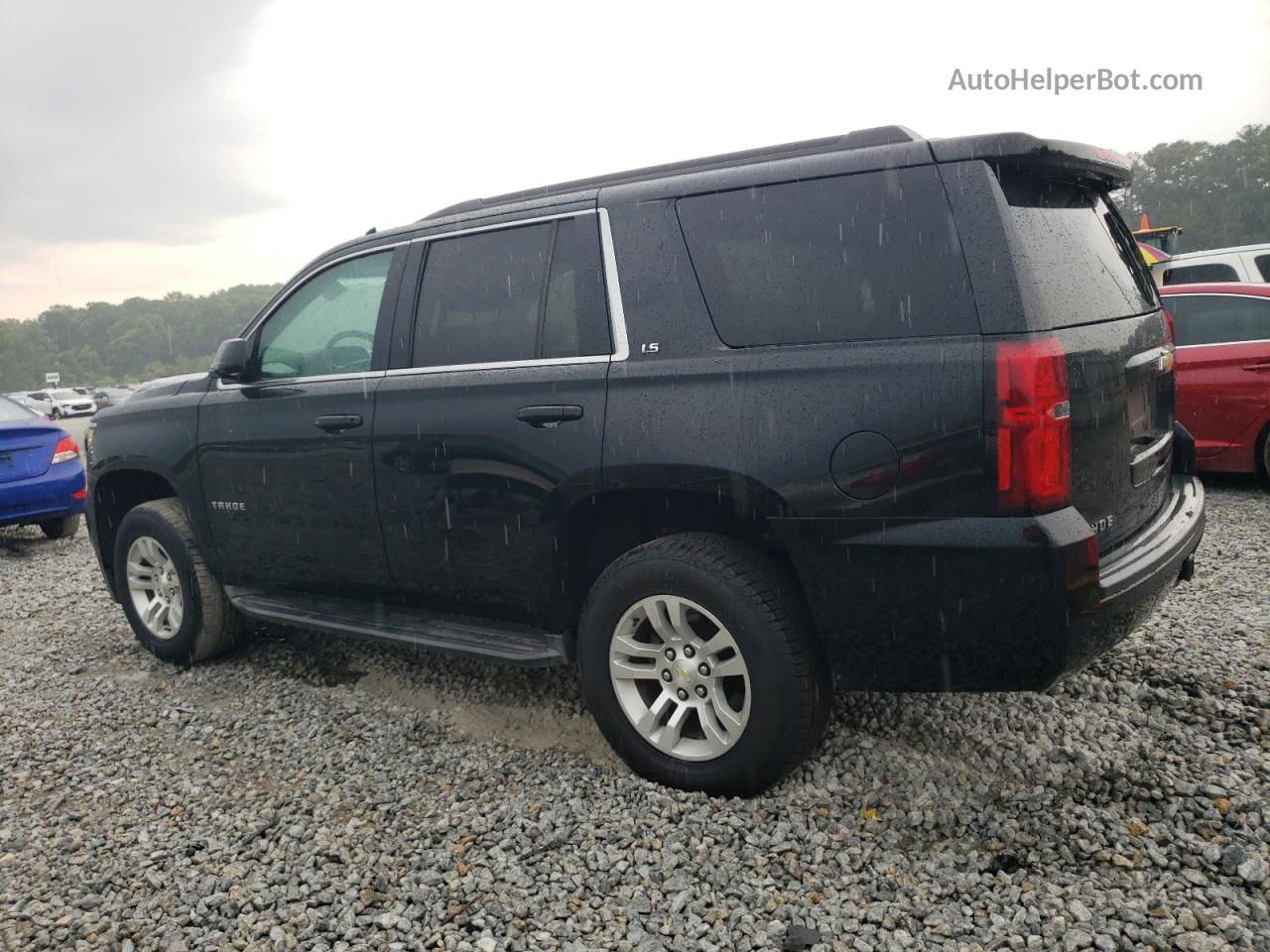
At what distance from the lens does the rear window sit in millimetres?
2783

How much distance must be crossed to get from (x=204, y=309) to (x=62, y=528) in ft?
309

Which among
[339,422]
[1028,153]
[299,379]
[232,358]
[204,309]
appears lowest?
[339,422]

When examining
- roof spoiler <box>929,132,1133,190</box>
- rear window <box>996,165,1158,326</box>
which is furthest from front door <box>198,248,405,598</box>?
rear window <box>996,165,1158,326</box>

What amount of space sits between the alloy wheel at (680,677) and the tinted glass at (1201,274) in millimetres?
8734

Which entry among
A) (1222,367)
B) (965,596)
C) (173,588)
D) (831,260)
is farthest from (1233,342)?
(173,588)

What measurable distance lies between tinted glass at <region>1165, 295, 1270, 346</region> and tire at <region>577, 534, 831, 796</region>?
6.04m

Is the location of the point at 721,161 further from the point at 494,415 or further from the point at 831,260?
the point at 494,415

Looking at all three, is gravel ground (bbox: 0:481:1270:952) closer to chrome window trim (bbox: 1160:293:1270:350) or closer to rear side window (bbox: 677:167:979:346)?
rear side window (bbox: 677:167:979:346)

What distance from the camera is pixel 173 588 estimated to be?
4973 millimetres

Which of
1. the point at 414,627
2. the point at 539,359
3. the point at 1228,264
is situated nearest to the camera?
the point at 539,359

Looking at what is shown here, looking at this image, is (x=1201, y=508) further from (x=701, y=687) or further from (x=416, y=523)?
(x=416, y=523)

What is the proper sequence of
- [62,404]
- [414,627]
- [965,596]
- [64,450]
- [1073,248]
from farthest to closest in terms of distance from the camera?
[62,404]
[64,450]
[414,627]
[1073,248]
[965,596]

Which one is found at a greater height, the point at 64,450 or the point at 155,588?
the point at 64,450

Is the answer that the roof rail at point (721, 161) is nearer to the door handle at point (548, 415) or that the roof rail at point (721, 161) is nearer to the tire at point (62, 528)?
the door handle at point (548, 415)
